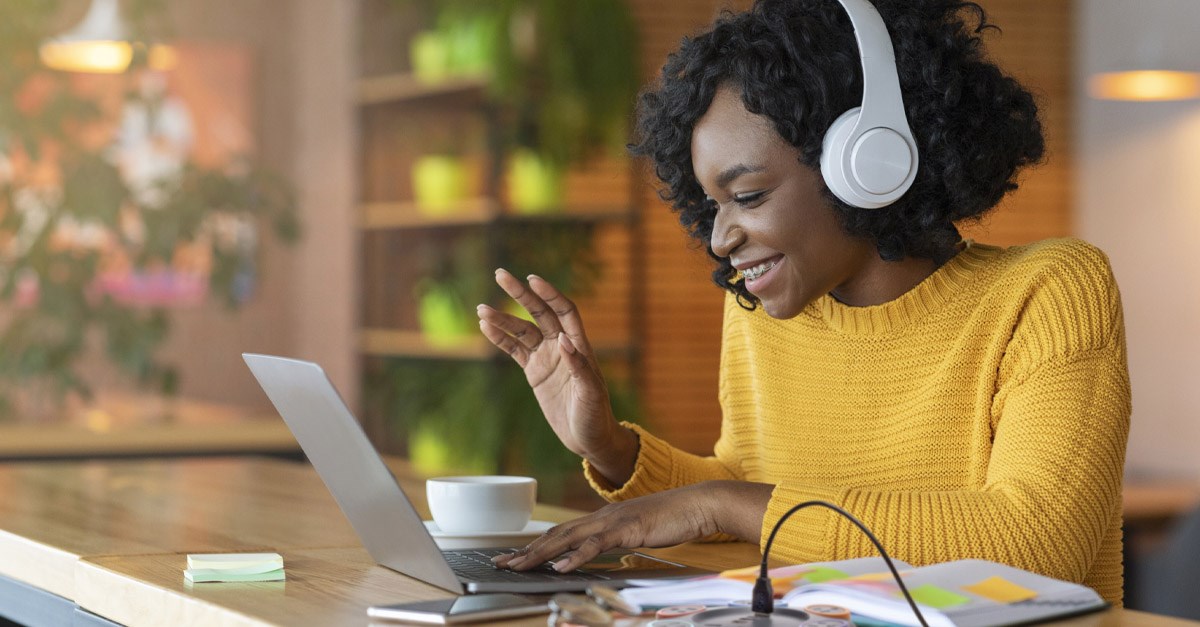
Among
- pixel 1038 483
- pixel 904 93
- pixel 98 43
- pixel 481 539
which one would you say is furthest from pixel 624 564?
pixel 98 43

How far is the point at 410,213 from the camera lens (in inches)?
188

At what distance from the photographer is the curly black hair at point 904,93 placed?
62.5 inches

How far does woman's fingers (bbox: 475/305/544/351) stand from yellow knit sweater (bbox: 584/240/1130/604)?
217 mm

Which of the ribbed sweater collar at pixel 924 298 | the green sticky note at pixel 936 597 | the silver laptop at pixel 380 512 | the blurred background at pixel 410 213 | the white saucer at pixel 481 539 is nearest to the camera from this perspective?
the green sticky note at pixel 936 597

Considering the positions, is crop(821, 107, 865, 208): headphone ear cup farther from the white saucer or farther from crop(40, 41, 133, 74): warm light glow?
crop(40, 41, 133, 74): warm light glow

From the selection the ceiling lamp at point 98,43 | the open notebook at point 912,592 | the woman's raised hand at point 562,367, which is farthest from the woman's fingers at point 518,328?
the ceiling lamp at point 98,43

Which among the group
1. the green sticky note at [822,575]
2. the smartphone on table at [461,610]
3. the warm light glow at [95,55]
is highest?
the warm light glow at [95,55]

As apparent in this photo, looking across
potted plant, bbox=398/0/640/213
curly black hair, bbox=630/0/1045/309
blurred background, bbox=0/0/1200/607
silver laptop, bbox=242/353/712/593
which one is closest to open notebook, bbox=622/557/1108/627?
silver laptop, bbox=242/353/712/593

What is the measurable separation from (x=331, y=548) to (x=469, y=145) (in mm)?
3264

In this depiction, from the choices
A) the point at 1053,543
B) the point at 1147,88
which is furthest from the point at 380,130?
the point at 1053,543

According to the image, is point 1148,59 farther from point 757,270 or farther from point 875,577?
point 875,577

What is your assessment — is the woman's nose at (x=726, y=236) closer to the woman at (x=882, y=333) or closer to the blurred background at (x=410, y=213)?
the woman at (x=882, y=333)

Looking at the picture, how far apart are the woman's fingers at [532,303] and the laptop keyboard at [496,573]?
0.89 ft

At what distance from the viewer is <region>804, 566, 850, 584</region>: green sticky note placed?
44.4 inches
